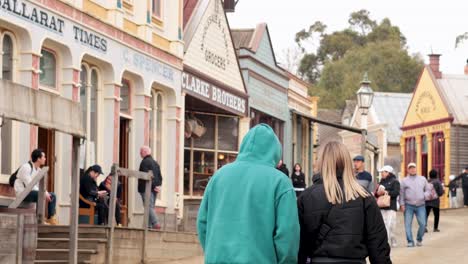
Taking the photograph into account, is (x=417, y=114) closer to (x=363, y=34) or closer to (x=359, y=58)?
(x=359, y=58)

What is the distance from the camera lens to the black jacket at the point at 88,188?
75.8 feet

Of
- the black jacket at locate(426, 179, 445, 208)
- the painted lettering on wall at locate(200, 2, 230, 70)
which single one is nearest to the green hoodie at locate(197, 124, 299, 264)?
the black jacket at locate(426, 179, 445, 208)

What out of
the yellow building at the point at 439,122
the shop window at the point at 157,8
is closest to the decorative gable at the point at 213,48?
the shop window at the point at 157,8

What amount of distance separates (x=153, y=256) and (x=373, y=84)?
71.9 metres

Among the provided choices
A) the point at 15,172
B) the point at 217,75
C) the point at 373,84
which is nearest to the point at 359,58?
the point at 373,84

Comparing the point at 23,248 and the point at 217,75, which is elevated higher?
the point at 217,75

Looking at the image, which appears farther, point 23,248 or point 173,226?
point 173,226

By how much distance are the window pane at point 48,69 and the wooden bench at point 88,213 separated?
2.28m

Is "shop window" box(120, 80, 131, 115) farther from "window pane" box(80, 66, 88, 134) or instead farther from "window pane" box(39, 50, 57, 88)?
"window pane" box(39, 50, 57, 88)

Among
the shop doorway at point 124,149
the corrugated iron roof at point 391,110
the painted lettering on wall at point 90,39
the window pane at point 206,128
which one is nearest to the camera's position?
the painted lettering on wall at point 90,39

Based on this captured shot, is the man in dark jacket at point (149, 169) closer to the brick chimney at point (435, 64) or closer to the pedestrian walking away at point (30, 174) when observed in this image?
the pedestrian walking away at point (30, 174)

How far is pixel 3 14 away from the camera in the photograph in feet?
70.5

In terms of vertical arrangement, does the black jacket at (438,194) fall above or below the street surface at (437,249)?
above

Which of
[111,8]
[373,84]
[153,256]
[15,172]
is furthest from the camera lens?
[373,84]
